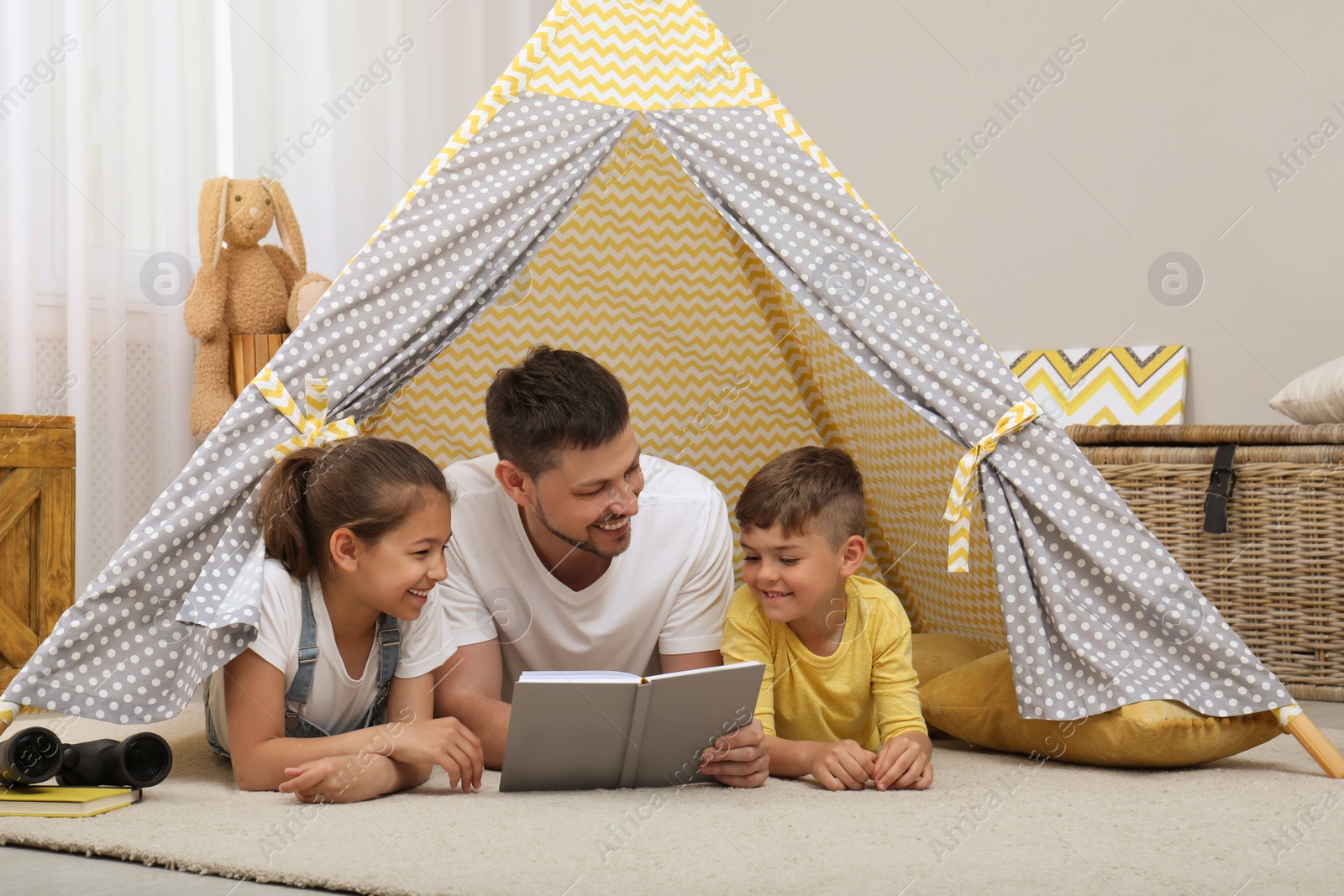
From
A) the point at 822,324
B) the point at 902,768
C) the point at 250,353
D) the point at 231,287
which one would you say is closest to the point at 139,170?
the point at 231,287

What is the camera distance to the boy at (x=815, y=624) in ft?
5.55

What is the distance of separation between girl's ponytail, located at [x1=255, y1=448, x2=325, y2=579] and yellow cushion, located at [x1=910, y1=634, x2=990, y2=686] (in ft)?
3.35

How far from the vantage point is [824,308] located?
71.8 inches

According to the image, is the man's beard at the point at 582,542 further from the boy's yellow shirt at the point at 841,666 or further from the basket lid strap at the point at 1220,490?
the basket lid strap at the point at 1220,490

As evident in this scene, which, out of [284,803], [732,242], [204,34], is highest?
[204,34]

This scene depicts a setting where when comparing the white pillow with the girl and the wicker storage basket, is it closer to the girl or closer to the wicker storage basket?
the wicker storage basket

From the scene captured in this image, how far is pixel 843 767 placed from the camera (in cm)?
160

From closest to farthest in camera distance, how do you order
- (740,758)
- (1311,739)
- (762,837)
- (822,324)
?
(762,837), (740,758), (1311,739), (822,324)

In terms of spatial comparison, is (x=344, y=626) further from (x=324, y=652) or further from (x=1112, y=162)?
(x=1112, y=162)

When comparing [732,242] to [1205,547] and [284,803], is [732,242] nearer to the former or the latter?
[1205,547]

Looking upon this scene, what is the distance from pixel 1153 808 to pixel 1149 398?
1.91 meters

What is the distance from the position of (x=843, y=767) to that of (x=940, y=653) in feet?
2.06

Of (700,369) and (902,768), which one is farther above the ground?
(700,369)

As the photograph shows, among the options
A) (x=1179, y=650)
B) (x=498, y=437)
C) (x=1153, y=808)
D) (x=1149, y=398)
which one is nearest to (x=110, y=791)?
(x=498, y=437)
